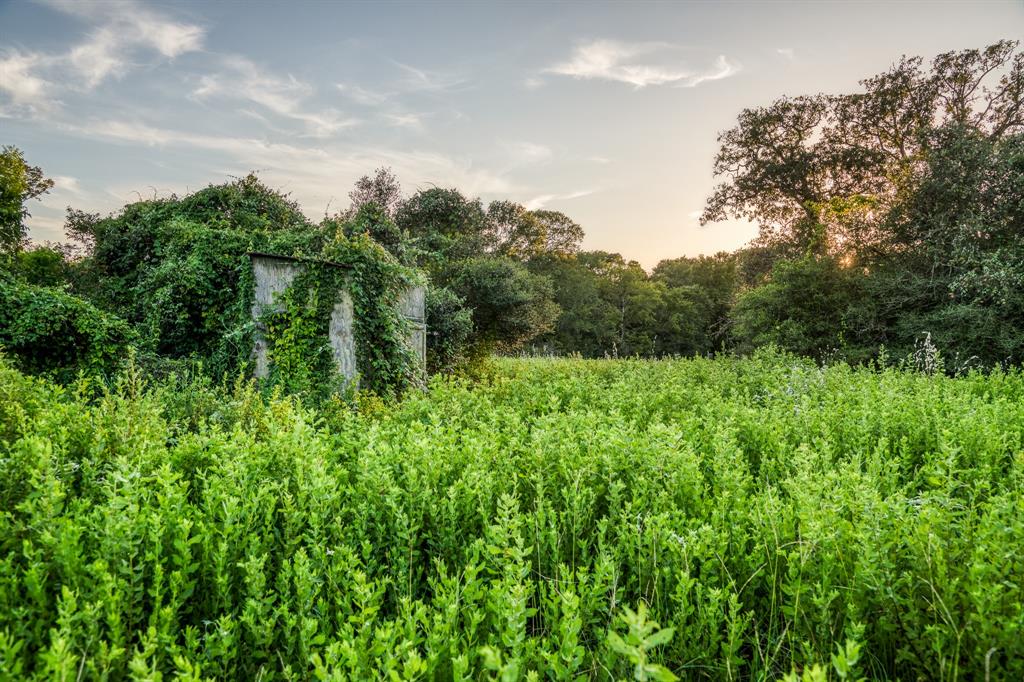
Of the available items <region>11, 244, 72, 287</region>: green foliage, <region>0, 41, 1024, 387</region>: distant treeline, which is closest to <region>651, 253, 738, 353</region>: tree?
<region>0, 41, 1024, 387</region>: distant treeline

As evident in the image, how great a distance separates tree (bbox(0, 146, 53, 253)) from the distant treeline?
0.10 metres

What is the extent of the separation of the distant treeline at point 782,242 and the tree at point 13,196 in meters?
0.10

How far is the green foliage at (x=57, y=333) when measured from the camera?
8320mm

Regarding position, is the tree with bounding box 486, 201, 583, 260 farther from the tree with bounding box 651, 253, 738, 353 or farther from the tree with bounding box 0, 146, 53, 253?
the tree with bounding box 0, 146, 53, 253

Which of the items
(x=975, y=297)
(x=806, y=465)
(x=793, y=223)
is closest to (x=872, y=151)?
(x=793, y=223)

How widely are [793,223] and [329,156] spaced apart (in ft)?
67.0

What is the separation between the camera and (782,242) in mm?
23719

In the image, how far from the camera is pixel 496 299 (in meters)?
24.5

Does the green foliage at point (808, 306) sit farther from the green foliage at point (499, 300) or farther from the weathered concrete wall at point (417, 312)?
the weathered concrete wall at point (417, 312)

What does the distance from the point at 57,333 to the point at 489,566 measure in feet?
33.5

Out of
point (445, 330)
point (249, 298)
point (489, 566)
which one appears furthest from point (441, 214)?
point (489, 566)

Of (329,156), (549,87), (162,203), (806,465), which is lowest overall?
(806,465)

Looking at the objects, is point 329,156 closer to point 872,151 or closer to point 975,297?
point 975,297

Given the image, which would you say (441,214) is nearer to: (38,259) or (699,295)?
(38,259)
